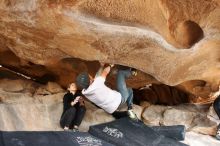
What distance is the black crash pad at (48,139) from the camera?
11.1 ft

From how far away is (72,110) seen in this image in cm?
416

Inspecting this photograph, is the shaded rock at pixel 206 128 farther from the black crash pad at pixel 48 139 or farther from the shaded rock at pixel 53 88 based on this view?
the shaded rock at pixel 53 88

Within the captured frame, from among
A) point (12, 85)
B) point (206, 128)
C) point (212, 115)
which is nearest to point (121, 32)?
point (12, 85)

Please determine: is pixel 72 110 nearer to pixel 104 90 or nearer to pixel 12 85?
pixel 104 90

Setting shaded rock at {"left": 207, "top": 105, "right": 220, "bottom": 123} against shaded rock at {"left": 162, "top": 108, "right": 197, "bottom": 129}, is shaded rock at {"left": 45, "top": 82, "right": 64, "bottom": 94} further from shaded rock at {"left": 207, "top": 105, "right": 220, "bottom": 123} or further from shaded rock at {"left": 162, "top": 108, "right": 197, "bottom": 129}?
shaded rock at {"left": 207, "top": 105, "right": 220, "bottom": 123}

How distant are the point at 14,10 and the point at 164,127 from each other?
2161 mm

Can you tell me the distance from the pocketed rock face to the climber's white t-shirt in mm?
268

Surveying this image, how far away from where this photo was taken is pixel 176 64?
4137 mm

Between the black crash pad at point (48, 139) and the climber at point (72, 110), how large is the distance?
11.5 inches

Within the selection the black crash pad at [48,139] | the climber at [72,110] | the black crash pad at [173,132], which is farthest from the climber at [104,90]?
the black crash pad at [173,132]

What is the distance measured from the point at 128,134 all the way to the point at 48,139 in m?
0.87

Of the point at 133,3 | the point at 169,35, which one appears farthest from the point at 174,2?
the point at 133,3

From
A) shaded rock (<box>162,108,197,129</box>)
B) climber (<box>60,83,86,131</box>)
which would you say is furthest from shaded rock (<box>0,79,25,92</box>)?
shaded rock (<box>162,108,197,129</box>)

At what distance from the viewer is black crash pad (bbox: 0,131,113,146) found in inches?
134
